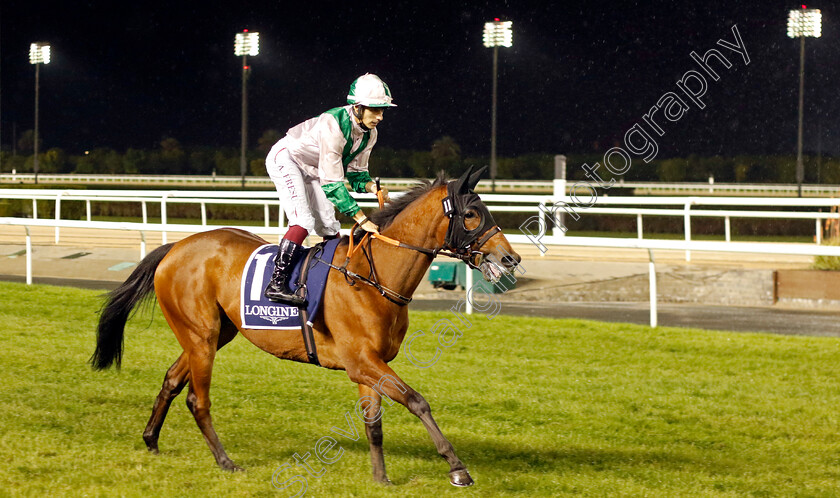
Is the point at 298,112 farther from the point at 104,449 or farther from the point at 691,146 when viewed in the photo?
the point at 104,449

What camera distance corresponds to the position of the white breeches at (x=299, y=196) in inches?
166

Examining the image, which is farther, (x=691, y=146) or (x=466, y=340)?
(x=691, y=146)

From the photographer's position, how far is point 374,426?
380 cm

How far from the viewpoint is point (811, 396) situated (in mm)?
5543

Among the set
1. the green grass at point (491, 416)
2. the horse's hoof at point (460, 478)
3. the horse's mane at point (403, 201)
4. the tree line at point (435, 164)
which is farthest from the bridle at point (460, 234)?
the tree line at point (435, 164)

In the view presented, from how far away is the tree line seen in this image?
3681 centimetres

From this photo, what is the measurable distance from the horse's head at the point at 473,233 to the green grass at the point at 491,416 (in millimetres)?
906

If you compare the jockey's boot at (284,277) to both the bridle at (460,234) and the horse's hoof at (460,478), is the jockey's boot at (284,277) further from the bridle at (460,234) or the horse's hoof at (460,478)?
the horse's hoof at (460,478)

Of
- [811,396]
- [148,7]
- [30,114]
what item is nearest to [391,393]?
[811,396]

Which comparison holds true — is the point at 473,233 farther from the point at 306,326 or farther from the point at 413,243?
the point at 306,326

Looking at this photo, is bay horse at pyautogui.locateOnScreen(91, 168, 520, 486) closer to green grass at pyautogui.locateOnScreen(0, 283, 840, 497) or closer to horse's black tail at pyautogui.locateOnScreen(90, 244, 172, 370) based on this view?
horse's black tail at pyautogui.locateOnScreen(90, 244, 172, 370)

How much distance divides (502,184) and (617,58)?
15995mm

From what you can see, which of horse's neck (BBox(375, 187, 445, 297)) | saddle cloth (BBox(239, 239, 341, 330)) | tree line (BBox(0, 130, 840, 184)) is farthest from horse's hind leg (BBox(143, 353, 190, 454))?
tree line (BBox(0, 130, 840, 184))

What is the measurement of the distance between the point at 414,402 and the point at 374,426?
0.82 ft
